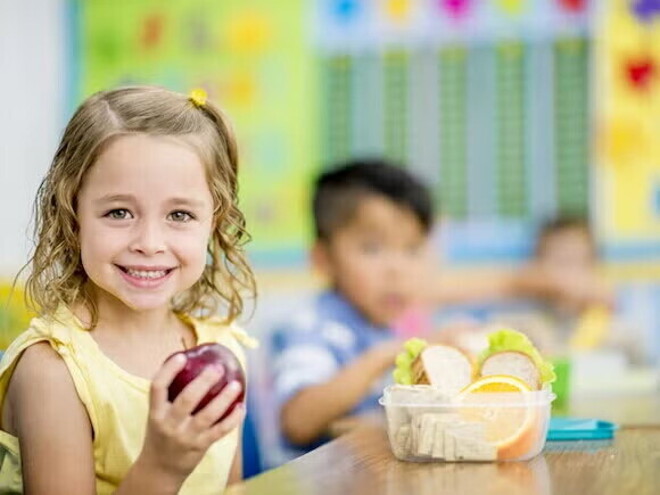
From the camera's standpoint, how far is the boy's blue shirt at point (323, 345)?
6.84ft

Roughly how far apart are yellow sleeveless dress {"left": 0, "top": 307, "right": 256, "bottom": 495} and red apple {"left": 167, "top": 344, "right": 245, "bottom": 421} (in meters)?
0.23

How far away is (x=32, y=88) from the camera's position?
14.4 feet

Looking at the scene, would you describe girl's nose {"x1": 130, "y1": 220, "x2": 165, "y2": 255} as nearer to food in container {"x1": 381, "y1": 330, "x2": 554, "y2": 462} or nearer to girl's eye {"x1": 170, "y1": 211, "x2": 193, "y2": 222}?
girl's eye {"x1": 170, "y1": 211, "x2": 193, "y2": 222}

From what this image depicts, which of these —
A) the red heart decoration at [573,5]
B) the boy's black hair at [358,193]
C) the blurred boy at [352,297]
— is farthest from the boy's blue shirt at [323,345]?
the red heart decoration at [573,5]

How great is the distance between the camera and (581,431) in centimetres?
131

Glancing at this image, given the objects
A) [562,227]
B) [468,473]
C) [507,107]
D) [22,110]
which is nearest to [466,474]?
[468,473]

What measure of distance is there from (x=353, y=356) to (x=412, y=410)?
1.17m

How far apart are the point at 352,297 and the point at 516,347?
1.26 meters

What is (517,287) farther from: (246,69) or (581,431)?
(581,431)

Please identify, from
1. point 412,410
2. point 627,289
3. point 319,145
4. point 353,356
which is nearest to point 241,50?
point 319,145

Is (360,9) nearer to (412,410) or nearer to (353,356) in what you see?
(353,356)

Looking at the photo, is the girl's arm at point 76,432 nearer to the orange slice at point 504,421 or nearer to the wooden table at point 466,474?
the wooden table at point 466,474

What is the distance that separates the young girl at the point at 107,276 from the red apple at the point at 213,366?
19 cm

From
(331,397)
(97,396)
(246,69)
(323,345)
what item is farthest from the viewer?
(246,69)
